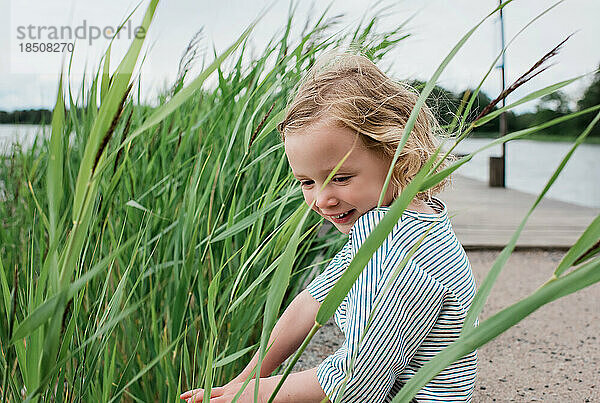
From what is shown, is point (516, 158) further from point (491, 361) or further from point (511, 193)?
A: point (491, 361)

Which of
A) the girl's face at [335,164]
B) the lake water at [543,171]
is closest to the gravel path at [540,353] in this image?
the girl's face at [335,164]

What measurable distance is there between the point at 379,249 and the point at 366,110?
214 mm

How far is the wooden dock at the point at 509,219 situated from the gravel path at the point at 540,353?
24.9 inches

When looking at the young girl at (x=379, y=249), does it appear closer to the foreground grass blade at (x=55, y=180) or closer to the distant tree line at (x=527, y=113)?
the distant tree line at (x=527, y=113)

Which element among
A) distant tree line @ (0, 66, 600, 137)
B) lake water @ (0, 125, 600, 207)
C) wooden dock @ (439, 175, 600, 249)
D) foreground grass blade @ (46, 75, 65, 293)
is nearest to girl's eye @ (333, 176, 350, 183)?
distant tree line @ (0, 66, 600, 137)

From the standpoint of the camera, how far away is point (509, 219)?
4.13 meters

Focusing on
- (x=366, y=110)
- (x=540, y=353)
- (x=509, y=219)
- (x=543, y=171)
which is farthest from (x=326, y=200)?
(x=543, y=171)

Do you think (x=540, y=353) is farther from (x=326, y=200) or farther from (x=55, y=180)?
(x=55, y=180)

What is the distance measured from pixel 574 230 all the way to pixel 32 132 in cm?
306

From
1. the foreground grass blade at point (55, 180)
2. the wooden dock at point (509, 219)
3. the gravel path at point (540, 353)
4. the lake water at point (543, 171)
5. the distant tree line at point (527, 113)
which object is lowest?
the lake water at point (543, 171)

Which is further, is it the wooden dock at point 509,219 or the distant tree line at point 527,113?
the wooden dock at point 509,219

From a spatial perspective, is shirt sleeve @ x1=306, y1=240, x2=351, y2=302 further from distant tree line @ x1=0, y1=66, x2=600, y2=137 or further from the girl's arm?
distant tree line @ x1=0, y1=66, x2=600, y2=137

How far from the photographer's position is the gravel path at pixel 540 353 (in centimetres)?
157

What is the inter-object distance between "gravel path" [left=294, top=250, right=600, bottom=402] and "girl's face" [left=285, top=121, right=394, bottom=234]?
2.88ft
